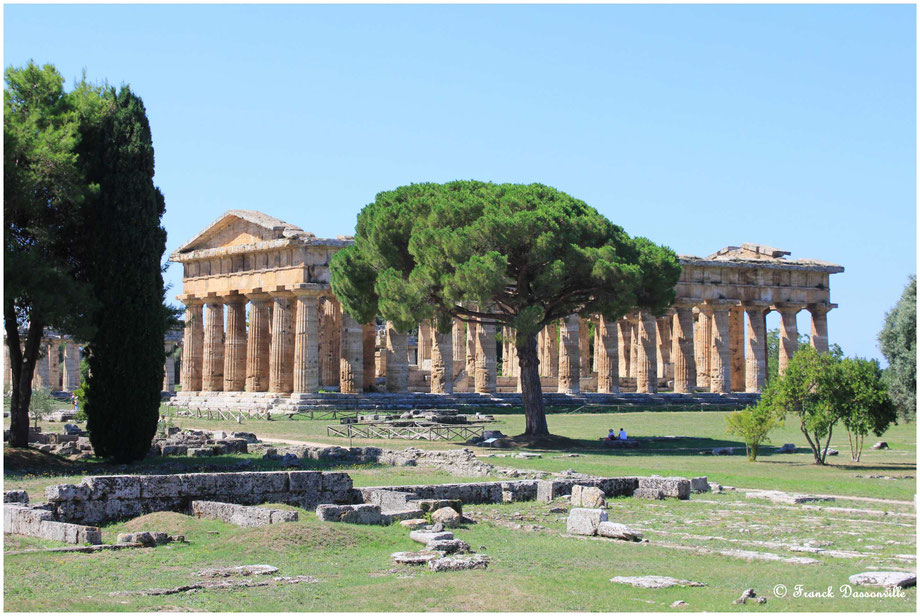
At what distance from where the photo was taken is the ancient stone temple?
2096 inches

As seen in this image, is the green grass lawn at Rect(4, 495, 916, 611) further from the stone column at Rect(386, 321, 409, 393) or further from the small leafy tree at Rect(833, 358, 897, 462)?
the stone column at Rect(386, 321, 409, 393)

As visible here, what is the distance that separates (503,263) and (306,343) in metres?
19.3

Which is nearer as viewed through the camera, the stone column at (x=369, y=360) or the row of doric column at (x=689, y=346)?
the stone column at (x=369, y=360)

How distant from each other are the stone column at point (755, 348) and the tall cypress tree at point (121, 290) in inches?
1741

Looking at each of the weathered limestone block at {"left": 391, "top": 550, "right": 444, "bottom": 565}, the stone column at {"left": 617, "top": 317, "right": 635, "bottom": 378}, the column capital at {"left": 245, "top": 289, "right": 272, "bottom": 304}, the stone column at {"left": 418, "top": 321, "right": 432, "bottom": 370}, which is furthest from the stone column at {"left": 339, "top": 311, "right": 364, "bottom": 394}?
the weathered limestone block at {"left": 391, "top": 550, "right": 444, "bottom": 565}

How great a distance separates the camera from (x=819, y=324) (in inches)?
2616

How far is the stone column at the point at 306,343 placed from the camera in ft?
171

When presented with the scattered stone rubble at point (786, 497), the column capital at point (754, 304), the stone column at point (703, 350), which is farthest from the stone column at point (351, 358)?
the scattered stone rubble at point (786, 497)

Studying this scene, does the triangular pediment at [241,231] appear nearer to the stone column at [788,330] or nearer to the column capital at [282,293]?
the column capital at [282,293]

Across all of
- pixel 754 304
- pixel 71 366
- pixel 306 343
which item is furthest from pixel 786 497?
pixel 71 366

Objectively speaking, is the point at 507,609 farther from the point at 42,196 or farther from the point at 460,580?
the point at 42,196

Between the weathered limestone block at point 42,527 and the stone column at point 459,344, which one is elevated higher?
the stone column at point 459,344

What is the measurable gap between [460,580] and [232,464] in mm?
14847

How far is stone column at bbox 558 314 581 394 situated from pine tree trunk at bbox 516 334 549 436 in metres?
20.1
